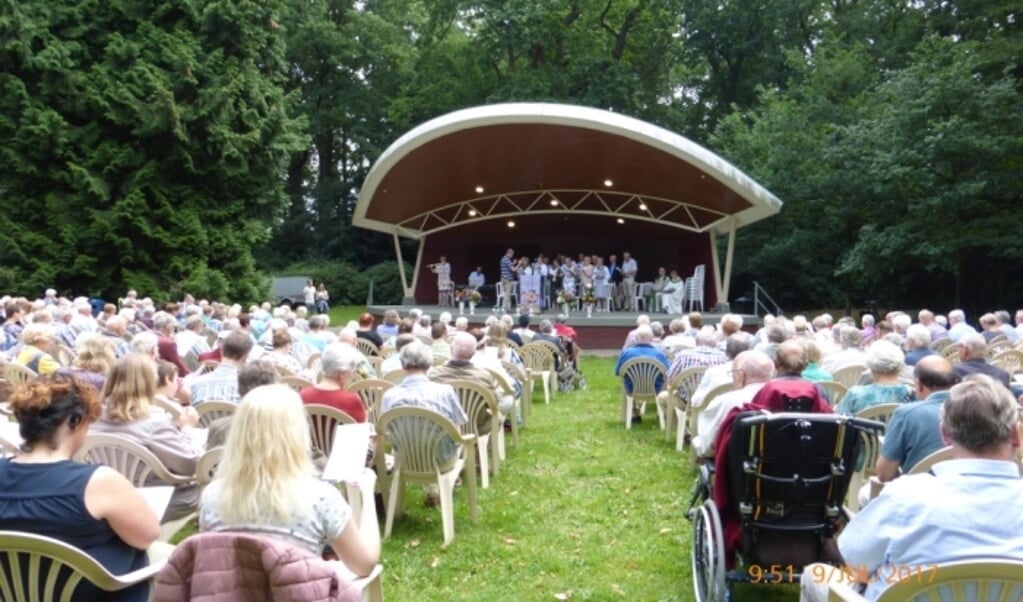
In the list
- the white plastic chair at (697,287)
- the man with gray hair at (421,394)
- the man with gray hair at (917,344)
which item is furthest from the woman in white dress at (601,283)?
the man with gray hair at (421,394)

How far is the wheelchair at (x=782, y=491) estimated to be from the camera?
9.72ft

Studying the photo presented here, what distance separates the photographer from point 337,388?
4.48 m

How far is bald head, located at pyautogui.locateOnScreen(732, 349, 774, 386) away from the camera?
155 inches

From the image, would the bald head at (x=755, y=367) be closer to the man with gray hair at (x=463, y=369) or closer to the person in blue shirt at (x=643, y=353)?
the man with gray hair at (x=463, y=369)

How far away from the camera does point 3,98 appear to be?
18.5 metres

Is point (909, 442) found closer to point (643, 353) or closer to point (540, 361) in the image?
point (643, 353)

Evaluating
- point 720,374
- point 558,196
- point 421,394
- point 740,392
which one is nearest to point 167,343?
point 421,394

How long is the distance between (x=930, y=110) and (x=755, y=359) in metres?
14.9

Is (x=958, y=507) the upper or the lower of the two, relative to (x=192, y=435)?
upper

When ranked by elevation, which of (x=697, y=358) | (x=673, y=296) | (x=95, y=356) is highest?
(x=673, y=296)

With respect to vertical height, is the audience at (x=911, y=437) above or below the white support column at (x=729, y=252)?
below

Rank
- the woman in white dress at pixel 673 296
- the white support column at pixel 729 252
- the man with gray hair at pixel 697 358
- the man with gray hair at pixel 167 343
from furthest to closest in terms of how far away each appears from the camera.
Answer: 1. the woman in white dress at pixel 673 296
2. the white support column at pixel 729 252
3. the man with gray hair at pixel 167 343
4. the man with gray hair at pixel 697 358

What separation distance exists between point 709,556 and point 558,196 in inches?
714

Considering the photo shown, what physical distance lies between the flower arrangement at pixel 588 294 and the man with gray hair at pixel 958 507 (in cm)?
1467
